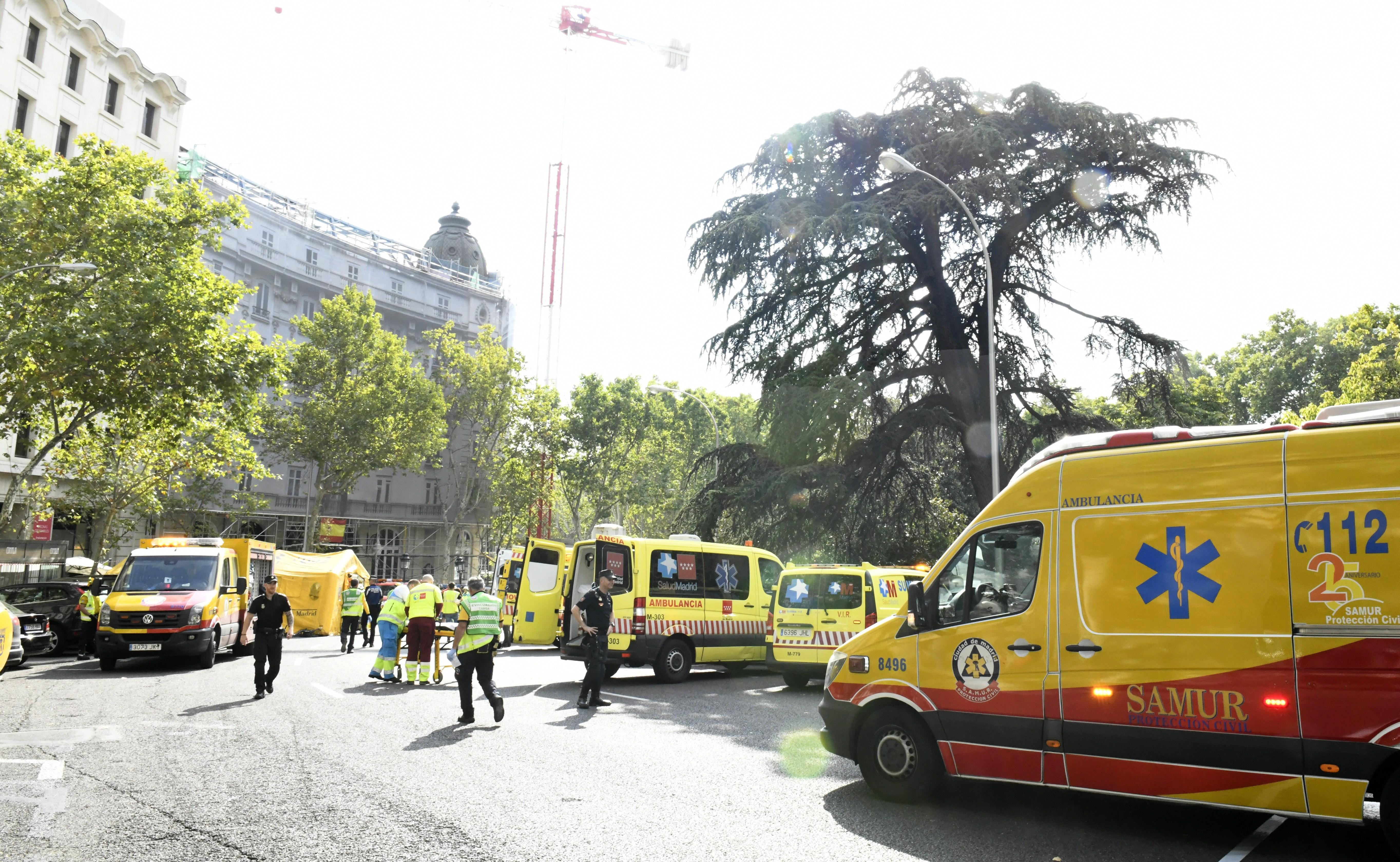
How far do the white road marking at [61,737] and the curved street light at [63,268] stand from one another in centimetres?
1095

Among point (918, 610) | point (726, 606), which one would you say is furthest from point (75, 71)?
point (918, 610)

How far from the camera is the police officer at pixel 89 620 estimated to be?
17.5m

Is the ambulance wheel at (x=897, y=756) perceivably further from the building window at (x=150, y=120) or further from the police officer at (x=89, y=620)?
the building window at (x=150, y=120)

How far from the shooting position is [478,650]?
9984mm

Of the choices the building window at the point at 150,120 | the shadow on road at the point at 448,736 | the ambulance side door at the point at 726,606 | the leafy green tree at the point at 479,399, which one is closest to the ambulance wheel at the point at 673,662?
the ambulance side door at the point at 726,606

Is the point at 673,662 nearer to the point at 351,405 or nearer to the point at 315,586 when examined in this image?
the point at 315,586

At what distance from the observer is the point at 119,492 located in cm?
3023

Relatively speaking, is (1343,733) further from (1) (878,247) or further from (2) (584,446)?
(2) (584,446)

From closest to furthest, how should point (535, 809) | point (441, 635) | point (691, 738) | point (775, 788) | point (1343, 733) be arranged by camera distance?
point (1343, 733)
point (535, 809)
point (775, 788)
point (691, 738)
point (441, 635)

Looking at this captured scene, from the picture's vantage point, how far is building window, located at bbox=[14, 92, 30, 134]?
31.7 meters

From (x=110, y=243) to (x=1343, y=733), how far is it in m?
21.4

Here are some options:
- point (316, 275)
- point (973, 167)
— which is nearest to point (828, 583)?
point (973, 167)

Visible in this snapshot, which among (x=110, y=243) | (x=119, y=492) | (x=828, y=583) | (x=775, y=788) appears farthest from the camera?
(x=119, y=492)

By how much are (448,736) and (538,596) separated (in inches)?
388
